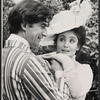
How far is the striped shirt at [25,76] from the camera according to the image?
274cm

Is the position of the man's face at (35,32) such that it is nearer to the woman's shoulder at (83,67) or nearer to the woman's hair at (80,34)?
the woman's hair at (80,34)

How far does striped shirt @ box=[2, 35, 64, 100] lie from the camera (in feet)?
9.00

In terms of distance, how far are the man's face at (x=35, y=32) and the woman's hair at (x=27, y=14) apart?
0.12ft

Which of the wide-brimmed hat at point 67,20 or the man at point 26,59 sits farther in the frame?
the wide-brimmed hat at point 67,20

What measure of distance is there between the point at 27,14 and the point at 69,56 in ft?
1.70

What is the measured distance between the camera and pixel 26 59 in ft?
9.14

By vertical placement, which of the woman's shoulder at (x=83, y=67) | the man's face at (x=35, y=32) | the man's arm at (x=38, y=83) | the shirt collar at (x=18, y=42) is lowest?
the man's arm at (x=38, y=83)

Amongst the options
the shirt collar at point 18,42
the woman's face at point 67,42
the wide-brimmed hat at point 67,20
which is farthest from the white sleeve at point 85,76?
the shirt collar at point 18,42

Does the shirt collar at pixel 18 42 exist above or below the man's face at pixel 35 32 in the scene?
below

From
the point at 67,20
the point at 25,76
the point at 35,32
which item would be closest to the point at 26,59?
the point at 25,76

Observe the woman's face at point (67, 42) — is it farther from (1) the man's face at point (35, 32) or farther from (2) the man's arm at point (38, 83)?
(2) the man's arm at point (38, 83)

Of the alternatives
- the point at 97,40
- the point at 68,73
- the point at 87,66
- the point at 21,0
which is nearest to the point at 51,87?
the point at 68,73

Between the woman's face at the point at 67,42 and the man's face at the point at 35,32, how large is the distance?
16 centimetres

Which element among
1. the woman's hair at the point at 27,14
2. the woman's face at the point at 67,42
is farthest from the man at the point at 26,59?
the woman's face at the point at 67,42
